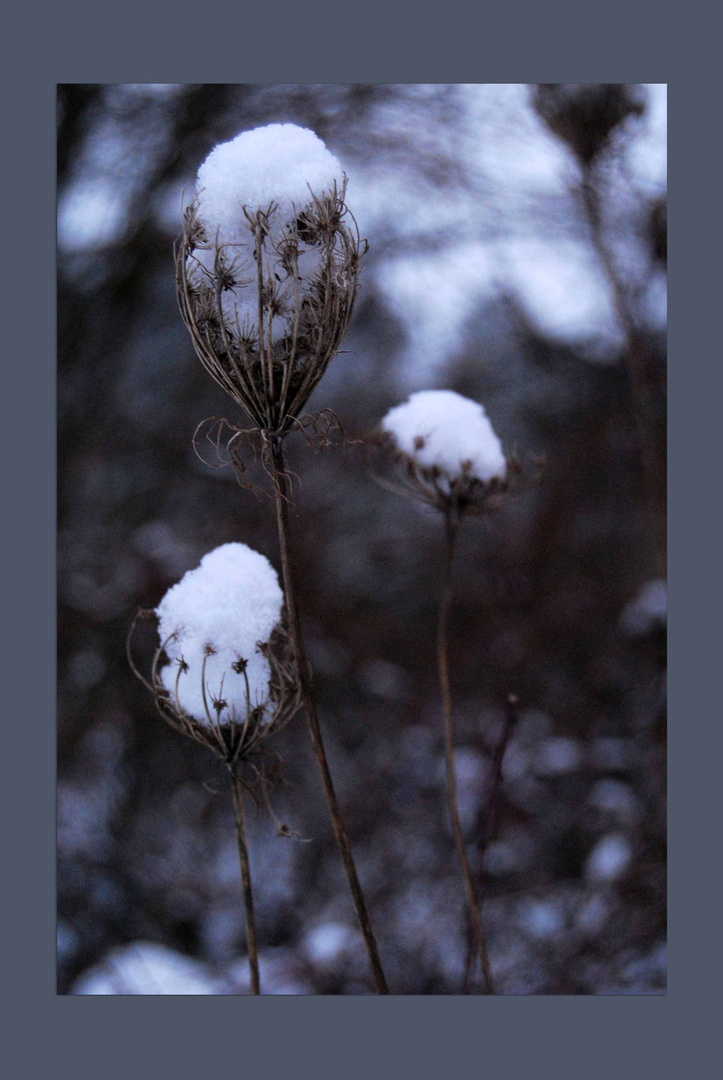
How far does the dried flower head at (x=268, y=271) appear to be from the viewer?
95 cm

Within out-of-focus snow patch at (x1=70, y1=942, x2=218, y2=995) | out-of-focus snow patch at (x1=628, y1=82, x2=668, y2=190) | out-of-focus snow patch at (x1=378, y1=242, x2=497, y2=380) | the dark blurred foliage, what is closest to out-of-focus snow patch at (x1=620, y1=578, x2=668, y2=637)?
the dark blurred foliage

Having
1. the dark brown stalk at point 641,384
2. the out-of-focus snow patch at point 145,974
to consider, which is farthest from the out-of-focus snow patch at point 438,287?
the out-of-focus snow patch at point 145,974

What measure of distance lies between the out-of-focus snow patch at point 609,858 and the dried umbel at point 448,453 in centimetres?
168

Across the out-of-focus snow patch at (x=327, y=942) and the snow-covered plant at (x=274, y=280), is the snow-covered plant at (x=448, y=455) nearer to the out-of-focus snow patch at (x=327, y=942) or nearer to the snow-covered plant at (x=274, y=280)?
the snow-covered plant at (x=274, y=280)

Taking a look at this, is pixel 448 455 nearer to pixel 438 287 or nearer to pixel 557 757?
pixel 438 287

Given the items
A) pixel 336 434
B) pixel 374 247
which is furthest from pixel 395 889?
pixel 374 247

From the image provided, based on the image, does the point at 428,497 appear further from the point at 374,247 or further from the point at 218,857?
the point at 218,857

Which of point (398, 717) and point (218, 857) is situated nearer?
point (218, 857)

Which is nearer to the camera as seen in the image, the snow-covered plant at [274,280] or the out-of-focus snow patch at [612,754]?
the snow-covered plant at [274,280]

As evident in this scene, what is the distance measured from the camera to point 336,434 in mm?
3012

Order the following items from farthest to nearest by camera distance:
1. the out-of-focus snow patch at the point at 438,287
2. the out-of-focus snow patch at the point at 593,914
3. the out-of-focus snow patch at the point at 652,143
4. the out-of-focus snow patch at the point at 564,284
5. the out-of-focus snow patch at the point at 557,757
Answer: the out-of-focus snow patch at the point at 557,757, the out-of-focus snow patch at the point at 438,287, the out-of-focus snow patch at the point at 564,284, the out-of-focus snow patch at the point at 593,914, the out-of-focus snow patch at the point at 652,143

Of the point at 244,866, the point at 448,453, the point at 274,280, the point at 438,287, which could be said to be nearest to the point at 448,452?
the point at 448,453

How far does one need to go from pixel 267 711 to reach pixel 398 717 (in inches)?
88.6

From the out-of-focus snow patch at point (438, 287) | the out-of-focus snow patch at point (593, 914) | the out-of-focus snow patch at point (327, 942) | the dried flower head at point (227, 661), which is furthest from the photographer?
the out-of-focus snow patch at point (438, 287)
